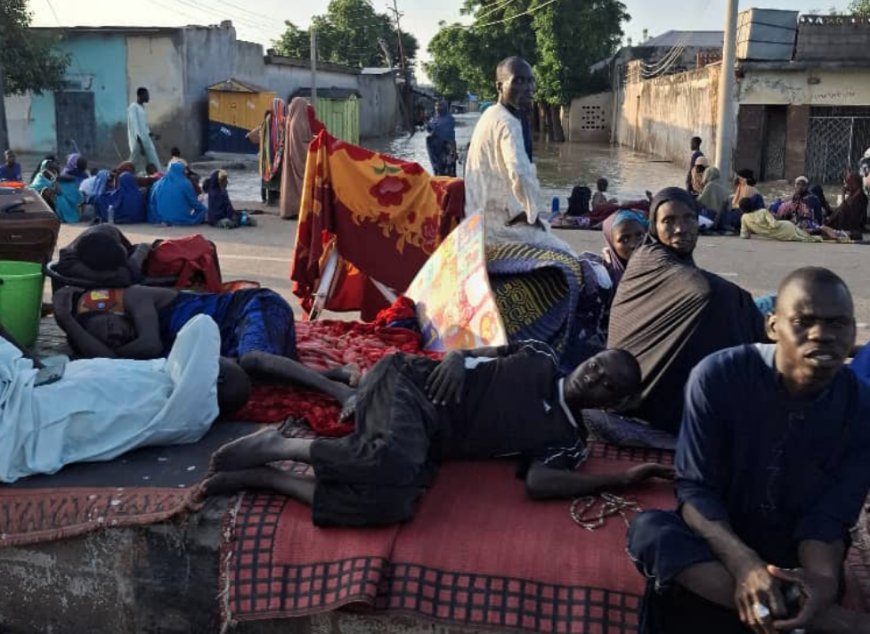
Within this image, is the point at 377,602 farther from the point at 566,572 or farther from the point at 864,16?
the point at 864,16

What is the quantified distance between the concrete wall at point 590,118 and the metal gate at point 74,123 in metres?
22.3

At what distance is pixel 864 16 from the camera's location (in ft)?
67.2

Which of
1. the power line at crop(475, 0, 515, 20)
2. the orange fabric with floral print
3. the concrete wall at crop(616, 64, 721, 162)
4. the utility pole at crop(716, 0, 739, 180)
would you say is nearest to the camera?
the orange fabric with floral print

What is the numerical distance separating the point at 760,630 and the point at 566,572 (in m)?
0.66

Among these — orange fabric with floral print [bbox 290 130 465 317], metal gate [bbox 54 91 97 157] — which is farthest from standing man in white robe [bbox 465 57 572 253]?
metal gate [bbox 54 91 97 157]

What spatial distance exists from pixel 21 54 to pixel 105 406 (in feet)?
66.3

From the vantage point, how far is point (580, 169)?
25.6m

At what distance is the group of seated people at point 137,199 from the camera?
11.9 metres

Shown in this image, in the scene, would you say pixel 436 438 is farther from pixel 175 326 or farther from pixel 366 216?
pixel 366 216

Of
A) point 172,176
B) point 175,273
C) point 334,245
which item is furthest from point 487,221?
point 172,176

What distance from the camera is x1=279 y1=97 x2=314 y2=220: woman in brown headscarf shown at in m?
12.7

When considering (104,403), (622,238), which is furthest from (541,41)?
(104,403)

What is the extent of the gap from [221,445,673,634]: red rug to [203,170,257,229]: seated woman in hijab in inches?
361

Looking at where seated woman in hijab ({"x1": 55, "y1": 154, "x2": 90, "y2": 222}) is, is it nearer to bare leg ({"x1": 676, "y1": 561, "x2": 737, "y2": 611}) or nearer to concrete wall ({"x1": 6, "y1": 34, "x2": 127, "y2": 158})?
bare leg ({"x1": 676, "y1": 561, "x2": 737, "y2": 611})
